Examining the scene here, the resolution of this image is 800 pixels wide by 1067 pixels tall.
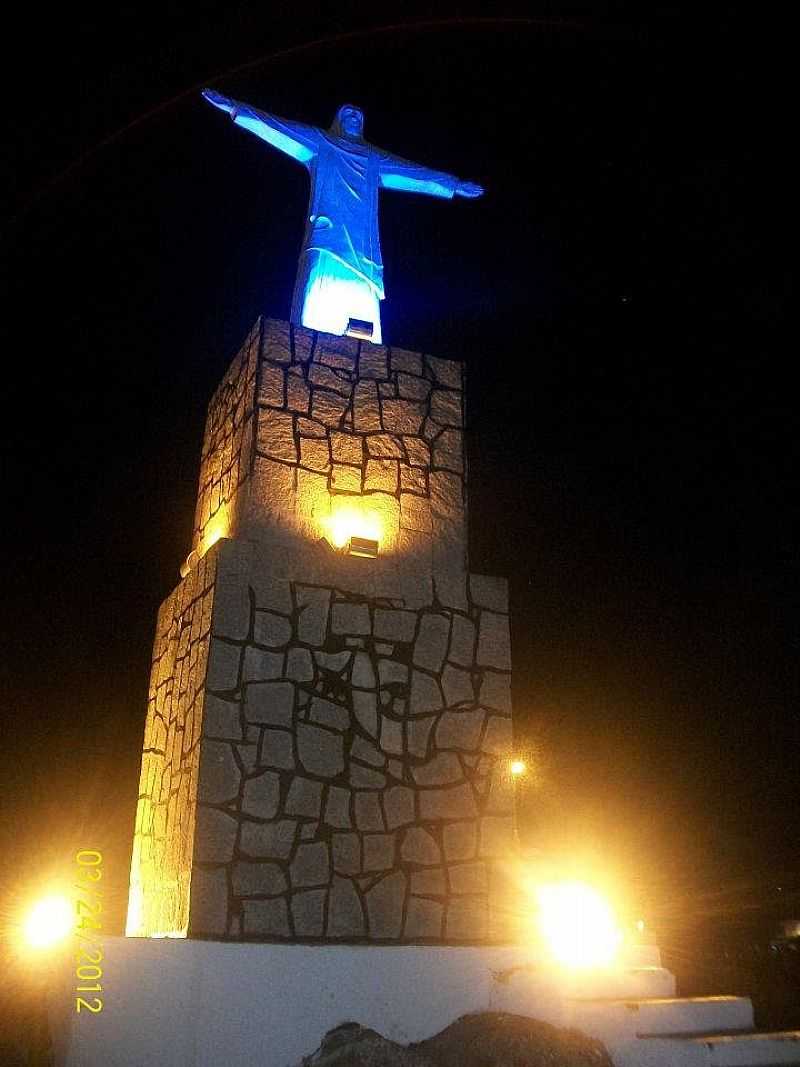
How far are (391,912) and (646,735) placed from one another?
773 cm

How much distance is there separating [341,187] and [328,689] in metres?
5.00

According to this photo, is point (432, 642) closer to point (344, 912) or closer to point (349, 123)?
point (344, 912)

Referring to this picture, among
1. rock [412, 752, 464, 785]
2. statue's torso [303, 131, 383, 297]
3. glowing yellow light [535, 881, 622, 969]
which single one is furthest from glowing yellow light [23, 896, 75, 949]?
statue's torso [303, 131, 383, 297]

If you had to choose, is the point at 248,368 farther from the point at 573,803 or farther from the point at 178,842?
the point at 573,803

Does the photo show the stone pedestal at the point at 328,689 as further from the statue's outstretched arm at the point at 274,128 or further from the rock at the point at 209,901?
the statue's outstretched arm at the point at 274,128

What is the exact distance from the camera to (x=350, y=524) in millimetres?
7102

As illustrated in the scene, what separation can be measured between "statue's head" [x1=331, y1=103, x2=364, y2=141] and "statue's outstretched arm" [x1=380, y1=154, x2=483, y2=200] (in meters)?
0.40

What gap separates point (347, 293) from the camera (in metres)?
8.39

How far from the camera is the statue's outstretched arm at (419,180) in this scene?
30.2 feet

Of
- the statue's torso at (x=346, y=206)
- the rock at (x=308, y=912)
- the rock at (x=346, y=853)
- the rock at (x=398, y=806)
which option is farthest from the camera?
the statue's torso at (x=346, y=206)

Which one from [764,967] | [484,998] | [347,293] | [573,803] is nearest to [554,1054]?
[484,998]

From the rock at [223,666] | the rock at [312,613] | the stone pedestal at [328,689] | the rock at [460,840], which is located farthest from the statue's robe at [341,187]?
the rock at [460,840]

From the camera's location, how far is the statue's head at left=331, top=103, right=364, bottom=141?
30.3 feet

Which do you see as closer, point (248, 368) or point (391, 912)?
point (391, 912)
